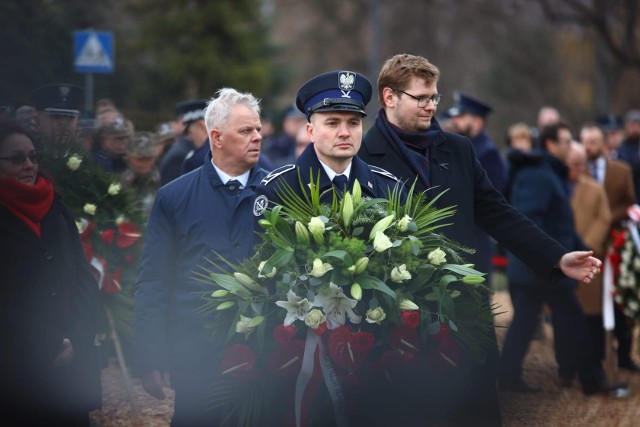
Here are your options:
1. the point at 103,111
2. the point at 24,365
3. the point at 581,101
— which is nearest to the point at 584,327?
the point at 103,111

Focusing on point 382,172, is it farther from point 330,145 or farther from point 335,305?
point 335,305

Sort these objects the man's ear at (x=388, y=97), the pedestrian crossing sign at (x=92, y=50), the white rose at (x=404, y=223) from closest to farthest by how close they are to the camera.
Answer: the white rose at (x=404, y=223) → the man's ear at (x=388, y=97) → the pedestrian crossing sign at (x=92, y=50)

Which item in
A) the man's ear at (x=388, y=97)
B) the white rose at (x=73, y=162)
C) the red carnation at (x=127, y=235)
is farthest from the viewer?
the red carnation at (x=127, y=235)

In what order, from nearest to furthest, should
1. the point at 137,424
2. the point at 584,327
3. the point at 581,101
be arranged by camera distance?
the point at 137,424 → the point at 584,327 → the point at 581,101

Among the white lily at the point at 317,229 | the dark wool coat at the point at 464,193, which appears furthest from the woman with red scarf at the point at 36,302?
the dark wool coat at the point at 464,193

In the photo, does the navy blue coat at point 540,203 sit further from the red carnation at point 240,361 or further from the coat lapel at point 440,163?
the red carnation at point 240,361

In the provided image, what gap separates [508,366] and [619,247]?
5.79 feet

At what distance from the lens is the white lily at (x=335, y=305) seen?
4121 mm

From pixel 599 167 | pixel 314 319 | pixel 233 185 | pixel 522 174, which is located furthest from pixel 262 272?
pixel 599 167

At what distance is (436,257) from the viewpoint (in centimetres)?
427

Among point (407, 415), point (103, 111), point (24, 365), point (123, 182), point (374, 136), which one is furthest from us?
point (103, 111)

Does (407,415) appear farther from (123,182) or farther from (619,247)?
(619,247)

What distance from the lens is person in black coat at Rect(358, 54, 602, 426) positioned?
17.9 feet

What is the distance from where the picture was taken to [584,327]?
8.58 meters
